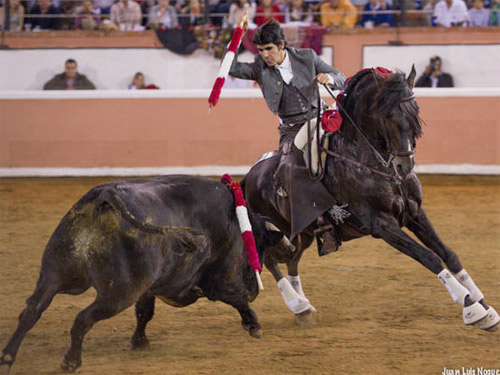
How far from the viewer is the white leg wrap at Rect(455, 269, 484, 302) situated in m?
5.39

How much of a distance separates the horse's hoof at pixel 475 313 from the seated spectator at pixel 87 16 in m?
8.94

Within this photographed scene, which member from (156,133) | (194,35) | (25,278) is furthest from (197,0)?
(25,278)

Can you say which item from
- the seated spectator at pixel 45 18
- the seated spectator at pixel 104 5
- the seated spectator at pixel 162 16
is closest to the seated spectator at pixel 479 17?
the seated spectator at pixel 162 16

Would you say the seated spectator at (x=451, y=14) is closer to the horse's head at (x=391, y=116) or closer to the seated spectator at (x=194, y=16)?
the seated spectator at (x=194, y=16)

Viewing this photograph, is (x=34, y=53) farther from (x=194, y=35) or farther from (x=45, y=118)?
(x=194, y=35)

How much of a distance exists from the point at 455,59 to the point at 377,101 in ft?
24.7

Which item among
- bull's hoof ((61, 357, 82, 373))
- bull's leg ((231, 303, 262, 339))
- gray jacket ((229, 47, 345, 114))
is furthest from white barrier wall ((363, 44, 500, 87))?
bull's hoof ((61, 357, 82, 373))

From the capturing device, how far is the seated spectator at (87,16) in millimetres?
12664

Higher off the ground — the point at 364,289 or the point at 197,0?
the point at 197,0

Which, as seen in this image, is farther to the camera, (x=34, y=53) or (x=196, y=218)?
(x=34, y=53)

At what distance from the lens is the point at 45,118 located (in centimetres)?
1194

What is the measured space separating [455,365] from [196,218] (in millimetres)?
1661

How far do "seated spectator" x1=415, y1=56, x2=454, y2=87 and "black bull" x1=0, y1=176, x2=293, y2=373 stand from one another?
308 inches

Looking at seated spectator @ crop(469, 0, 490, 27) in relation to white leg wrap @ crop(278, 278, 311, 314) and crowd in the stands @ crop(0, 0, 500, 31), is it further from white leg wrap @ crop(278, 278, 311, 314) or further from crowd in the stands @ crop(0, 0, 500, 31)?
white leg wrap @ crop(278, 278, 311, 314)
